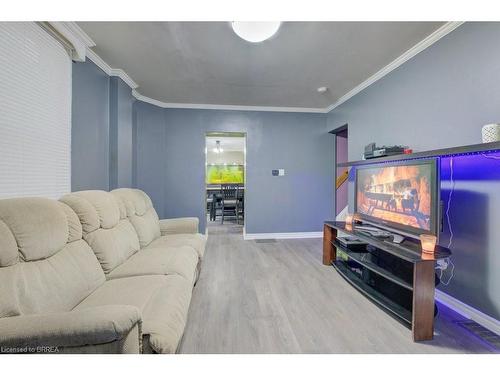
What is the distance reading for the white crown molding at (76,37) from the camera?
6.11 ft

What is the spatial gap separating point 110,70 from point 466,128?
375 centimetres

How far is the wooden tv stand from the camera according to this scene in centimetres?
149

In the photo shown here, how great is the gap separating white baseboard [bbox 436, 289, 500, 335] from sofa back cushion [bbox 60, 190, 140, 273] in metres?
2.78

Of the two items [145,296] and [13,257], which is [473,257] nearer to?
[145,296]

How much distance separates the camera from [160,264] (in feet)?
5.67

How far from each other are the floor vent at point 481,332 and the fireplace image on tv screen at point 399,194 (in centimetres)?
74

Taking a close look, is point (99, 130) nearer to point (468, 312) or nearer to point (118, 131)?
point (118, 131)

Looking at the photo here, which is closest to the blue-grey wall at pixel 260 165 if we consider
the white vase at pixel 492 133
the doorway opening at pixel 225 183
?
the doorway opening at pixel 225 183

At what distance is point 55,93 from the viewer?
6.32ft

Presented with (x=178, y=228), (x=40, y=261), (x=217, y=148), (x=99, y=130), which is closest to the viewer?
(x=40, y=261)

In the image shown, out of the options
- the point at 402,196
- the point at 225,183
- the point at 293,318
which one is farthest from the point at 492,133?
the point at 225,183

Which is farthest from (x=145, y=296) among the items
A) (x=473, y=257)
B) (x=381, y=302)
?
(x=473, y=257)

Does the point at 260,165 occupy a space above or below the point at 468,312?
above

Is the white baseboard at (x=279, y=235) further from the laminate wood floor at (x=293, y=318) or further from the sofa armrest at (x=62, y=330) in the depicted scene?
the sofa armrest at (x=62, y=330)
